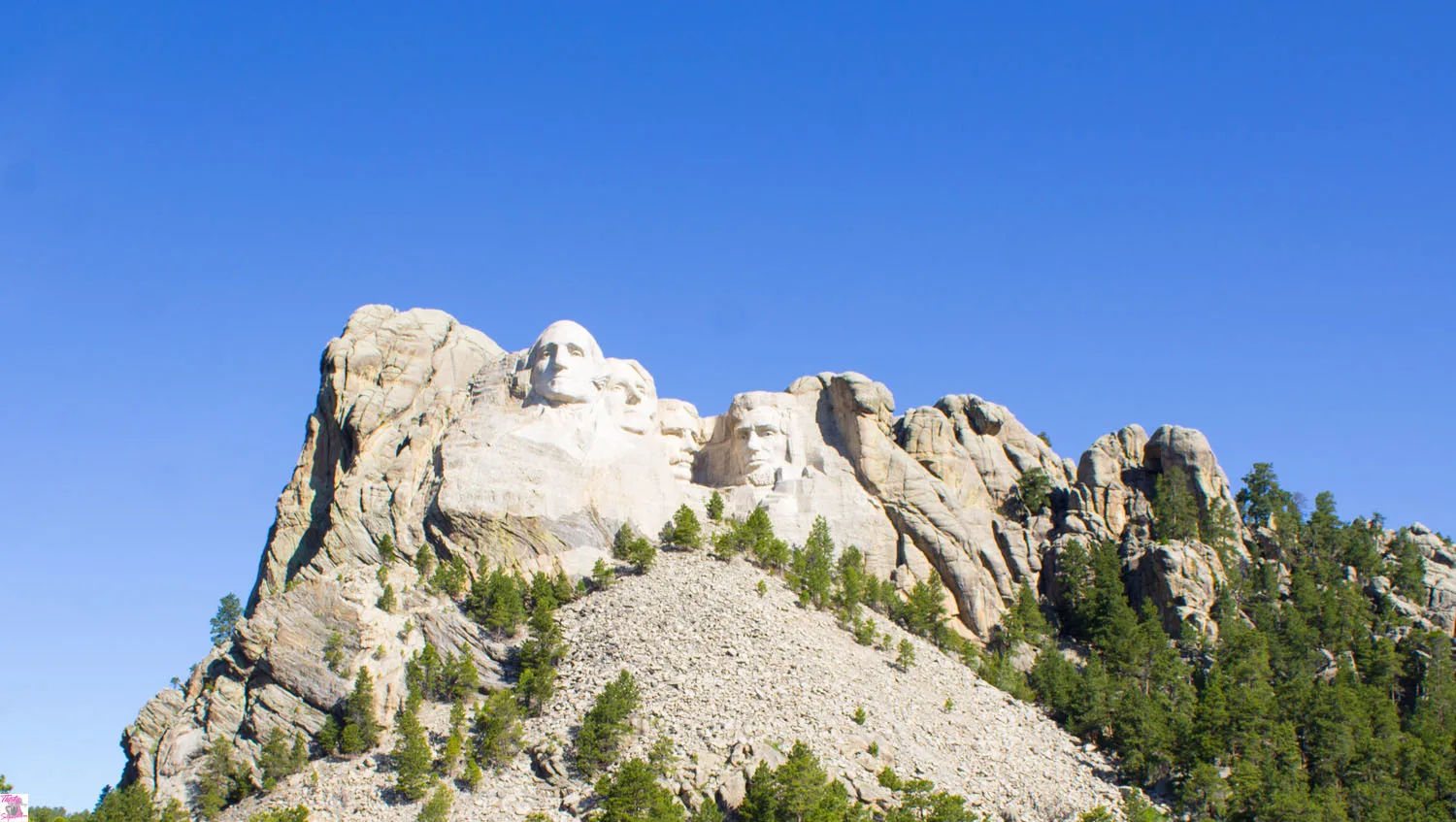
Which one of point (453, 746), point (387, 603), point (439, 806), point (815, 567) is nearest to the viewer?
point (439, 806)

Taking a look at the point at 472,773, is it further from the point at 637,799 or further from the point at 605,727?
the point at 637,799

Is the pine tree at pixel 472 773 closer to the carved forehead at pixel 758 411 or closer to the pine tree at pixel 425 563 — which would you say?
the pine tree at pixel 425 563

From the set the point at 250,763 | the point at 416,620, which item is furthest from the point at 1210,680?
the point at 250,763

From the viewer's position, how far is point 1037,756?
2906 inches

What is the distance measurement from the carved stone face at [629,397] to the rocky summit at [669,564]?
0.18 m

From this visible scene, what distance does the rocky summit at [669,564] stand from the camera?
68.9 m

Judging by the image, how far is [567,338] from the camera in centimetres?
8588

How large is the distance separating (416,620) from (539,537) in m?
7.92

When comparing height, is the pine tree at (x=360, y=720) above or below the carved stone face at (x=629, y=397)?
below

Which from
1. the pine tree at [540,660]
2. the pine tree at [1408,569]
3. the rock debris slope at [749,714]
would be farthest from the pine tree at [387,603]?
the pine tree at [1408,569]

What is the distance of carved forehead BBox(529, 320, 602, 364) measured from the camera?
85.9m

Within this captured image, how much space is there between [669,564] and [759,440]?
1173cm

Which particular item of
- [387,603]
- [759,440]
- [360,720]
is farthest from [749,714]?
[759,440]

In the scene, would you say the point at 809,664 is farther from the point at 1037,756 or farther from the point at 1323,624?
the point at 1323,624
